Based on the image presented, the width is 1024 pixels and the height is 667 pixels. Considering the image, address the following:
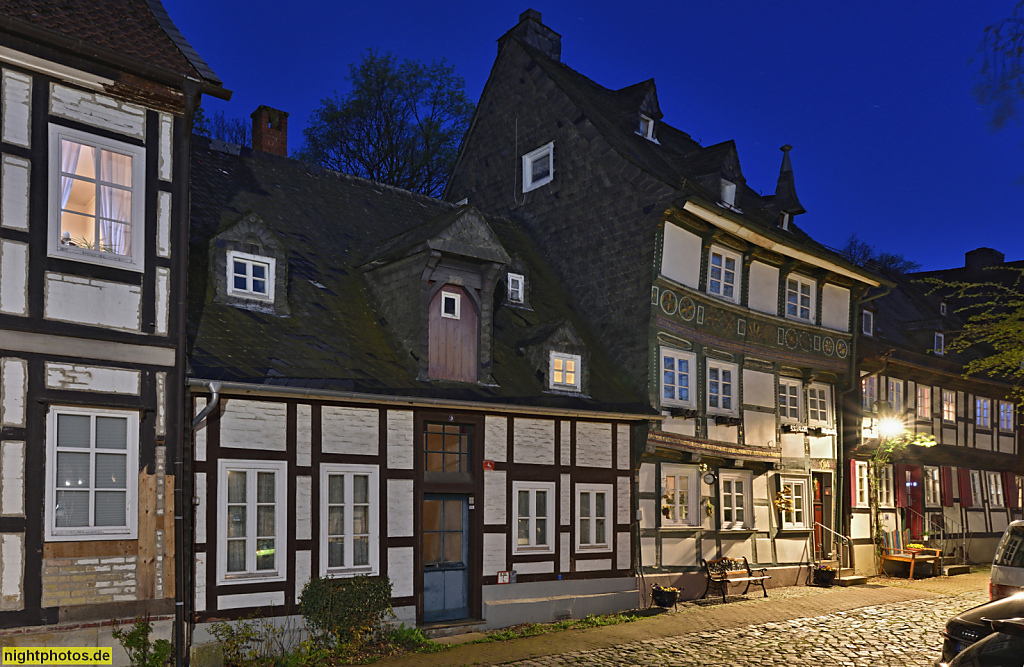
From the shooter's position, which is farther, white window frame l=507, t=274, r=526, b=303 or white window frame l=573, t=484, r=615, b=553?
white window frame l=507, t=274, r=526, b=303

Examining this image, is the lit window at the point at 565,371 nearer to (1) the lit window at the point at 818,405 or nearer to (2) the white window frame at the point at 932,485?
(1) the lit window at the point at 818,405

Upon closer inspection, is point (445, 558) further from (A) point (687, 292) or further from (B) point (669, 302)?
(A) point (687, 292)

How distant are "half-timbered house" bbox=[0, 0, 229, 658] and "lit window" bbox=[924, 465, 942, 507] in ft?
76.6

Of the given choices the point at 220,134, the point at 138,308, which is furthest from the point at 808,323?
the point at 220,134

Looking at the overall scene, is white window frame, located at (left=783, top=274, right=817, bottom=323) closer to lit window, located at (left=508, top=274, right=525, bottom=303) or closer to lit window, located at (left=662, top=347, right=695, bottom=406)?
lit window, located at (left=662, top=347, right=695, bottom=406)

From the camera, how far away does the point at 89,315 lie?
11141mm

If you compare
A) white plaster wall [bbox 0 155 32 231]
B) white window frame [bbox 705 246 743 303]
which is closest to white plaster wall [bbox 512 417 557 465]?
white window frame [bbox 705 246 743 303]

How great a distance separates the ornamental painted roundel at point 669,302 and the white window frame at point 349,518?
7487 millimetres

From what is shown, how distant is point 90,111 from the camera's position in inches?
449

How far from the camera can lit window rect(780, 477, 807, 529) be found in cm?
2240

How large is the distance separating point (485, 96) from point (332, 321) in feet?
34.6

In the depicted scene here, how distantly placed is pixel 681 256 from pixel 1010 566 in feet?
28.6

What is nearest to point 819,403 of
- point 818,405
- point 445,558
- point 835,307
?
point 818,405

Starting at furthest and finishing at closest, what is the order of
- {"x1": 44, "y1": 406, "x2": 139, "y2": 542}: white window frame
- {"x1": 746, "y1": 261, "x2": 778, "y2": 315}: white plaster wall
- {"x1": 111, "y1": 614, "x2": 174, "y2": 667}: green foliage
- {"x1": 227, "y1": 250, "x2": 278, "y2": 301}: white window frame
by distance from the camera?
{"x1": 746, "y1": 261, "x2": 778, "y2": 315}: white plaster wall, {"x1": 227, "y1": 250, "x2": 278, "y2": 301}: white window frame, {"x1": 111, "y1": 614, "x2": 174, "y2": 667}: green foliage, {"x1": 44, "y1": 406, "x2": 139, "y2": 542}: white window frame
